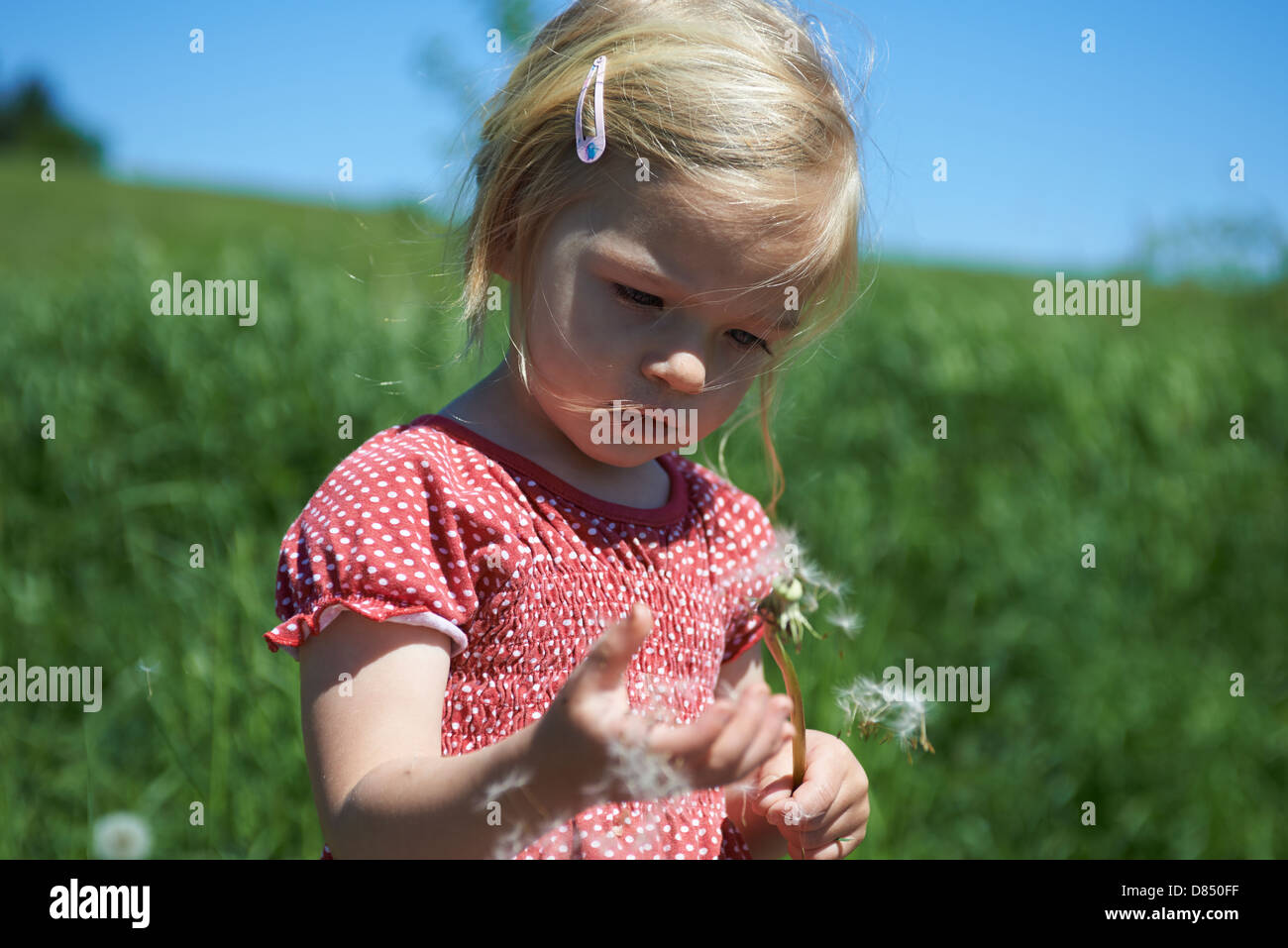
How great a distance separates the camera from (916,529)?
3691 millimetres

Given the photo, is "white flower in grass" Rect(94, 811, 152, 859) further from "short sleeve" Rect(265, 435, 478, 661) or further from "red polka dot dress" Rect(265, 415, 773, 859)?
"short sleeve" Rect(265, 435, 478, 661)

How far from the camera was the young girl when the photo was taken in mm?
1096

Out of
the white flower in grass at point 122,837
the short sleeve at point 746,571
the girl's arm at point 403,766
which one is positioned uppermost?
the short sleeve at point 746,571

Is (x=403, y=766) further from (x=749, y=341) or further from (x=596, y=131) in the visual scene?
(x=596, y=131)

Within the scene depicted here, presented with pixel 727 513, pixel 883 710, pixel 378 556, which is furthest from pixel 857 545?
pixel 378 556

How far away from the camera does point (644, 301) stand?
47.9 inches

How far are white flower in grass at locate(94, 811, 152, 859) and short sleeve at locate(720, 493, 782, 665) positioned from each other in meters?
1.63

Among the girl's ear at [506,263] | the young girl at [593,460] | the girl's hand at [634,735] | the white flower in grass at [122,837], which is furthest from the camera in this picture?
the white flower in grass at [122,837]

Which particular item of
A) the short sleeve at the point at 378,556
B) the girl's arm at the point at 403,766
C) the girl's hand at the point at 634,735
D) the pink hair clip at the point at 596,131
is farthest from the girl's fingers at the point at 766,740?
the pink hair clip at the point at 596,131

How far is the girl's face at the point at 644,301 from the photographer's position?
1.20m

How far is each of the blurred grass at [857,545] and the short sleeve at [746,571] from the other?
3.11 feet

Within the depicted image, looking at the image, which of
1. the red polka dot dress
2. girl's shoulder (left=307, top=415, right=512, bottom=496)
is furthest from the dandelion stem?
girl's shoulder (left=307, top=415, right=512, bottom=496)

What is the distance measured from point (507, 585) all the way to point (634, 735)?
15.2 inches

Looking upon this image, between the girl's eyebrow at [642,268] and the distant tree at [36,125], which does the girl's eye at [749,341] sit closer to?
the girl's eyebrow at [642,268]
